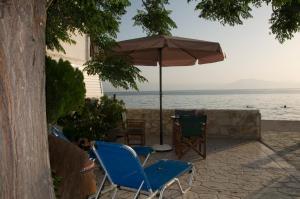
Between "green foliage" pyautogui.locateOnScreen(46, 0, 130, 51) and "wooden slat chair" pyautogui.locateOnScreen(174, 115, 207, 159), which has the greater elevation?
"green foliage" pyautogui.locateOnScreen(46, 0, 130, 51)

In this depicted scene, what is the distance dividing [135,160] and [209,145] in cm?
600

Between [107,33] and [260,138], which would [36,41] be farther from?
[260,138]

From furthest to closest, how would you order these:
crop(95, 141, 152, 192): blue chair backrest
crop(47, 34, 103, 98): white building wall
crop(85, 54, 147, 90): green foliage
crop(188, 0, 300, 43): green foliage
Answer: crop(47, 34, 103, 98): white building wall
crop(188, 0, 300, 43): green foliage
crop(85, 54, 147, 90): green foliage
crop(95, 141, 152, 192): blue chair backrest

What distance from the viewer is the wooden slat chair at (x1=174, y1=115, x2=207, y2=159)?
7.81 meters

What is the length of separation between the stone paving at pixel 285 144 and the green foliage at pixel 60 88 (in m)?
4.89

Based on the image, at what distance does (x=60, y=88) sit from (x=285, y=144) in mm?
7259

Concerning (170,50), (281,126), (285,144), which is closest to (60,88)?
(170,50)

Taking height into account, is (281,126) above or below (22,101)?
below

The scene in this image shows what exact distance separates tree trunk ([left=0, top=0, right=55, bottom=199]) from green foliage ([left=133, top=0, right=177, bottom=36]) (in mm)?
4941

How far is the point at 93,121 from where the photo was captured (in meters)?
8.50

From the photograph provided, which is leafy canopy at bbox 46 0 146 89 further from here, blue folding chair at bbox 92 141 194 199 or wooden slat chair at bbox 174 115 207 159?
wooden slat chair at bbox 174 115 207 159

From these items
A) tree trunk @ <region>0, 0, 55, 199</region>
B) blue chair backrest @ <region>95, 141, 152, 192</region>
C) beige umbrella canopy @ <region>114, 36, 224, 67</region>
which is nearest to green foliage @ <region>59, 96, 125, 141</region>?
beige umbrella canopy @ <region>114, 36, 224, 67</region>

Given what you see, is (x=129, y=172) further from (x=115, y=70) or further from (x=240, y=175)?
(x=240, y=175)

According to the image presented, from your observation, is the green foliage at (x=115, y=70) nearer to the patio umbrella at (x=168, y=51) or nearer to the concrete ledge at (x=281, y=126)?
the patio umbrella at (x=168, y=51)
